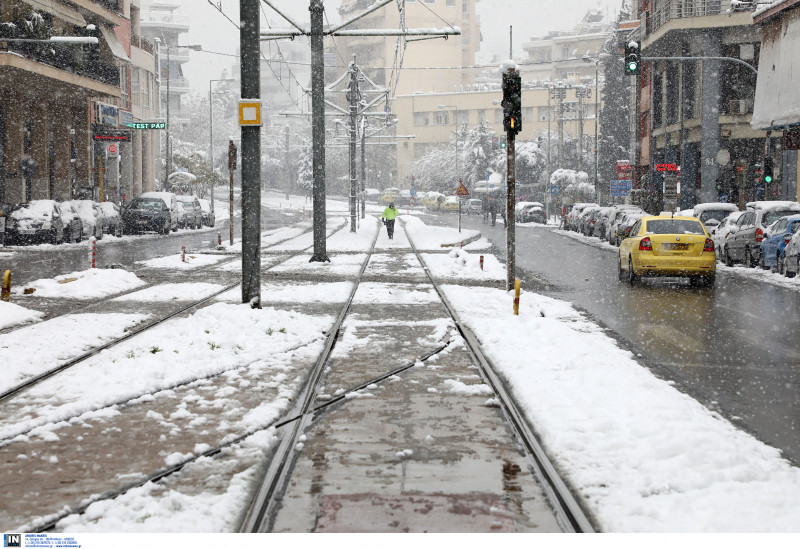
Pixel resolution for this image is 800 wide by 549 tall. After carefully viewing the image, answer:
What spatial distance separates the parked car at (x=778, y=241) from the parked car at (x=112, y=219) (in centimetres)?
2841

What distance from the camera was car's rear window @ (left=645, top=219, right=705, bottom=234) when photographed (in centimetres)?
2145

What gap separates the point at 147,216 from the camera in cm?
4831

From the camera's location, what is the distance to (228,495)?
19.4 ft

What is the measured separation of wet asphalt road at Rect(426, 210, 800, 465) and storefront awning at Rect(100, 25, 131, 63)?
116ft

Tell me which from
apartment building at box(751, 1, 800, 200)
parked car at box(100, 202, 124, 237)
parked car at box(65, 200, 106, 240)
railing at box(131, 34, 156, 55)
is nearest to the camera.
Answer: apartment building at box(751, 1, 800, 200)

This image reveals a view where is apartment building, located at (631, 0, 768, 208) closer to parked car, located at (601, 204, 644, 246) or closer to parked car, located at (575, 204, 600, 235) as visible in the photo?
parked car, located at (601, 204, 644, 246)

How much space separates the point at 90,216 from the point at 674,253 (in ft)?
92.1

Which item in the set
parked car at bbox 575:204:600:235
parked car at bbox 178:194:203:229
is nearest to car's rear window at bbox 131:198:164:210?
parked car at bbox 178:194:203:229

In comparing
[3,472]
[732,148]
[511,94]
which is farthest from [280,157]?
[3,472]

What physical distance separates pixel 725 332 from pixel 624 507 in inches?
349

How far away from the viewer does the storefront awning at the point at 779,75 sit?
106 ft

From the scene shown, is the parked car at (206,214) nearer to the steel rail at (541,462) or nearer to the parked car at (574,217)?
the parked car at (574,217)

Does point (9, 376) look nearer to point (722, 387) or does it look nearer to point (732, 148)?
point (722, 387)

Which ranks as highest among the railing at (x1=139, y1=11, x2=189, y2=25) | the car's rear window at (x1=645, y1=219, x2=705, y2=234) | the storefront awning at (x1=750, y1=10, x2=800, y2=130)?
the railing at (x1=139, y1=11, x2=189, y2=25)
